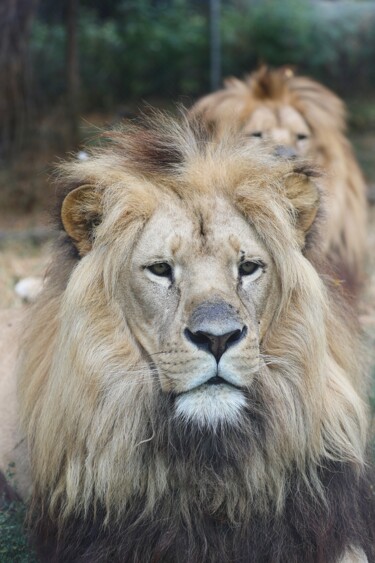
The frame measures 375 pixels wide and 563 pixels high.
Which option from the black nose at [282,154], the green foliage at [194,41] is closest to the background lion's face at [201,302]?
the black nose at [282,154]

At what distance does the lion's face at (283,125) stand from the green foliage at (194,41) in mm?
4240

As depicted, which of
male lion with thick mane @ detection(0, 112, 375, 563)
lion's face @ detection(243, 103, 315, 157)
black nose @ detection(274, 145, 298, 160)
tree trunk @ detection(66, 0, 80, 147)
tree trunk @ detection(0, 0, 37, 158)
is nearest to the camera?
male lion with thick mane @ detection(0, 112, 375, 563)

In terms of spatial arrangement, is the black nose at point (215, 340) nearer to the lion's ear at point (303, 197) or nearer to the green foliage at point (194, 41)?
the lion's ear at point (303, 197)

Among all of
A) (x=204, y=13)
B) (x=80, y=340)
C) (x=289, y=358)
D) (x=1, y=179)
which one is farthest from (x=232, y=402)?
(x=204, y=13)

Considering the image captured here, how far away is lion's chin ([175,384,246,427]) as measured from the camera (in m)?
2.58

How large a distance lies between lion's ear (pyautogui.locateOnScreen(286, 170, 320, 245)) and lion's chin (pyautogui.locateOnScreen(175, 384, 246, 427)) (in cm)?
59

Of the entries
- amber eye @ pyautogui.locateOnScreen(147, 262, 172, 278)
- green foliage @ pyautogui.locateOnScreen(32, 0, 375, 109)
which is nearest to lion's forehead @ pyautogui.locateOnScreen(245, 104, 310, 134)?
amber eye @ pyautogui.locateOnScreen(147, 262, 172, 278)

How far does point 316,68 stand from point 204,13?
4.99 ft

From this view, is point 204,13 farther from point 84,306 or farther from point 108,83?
point 84,306

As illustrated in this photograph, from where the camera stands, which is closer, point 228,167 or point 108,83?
point 228,167

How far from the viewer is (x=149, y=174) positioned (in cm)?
289

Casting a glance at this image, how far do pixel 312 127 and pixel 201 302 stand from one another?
13.5 feet

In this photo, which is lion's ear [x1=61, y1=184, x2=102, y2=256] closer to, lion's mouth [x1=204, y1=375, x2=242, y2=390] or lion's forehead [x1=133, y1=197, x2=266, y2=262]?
lion's forehead [x1=133, y1=197, x2=266, y2=262]

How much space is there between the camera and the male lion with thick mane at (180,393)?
274cm
